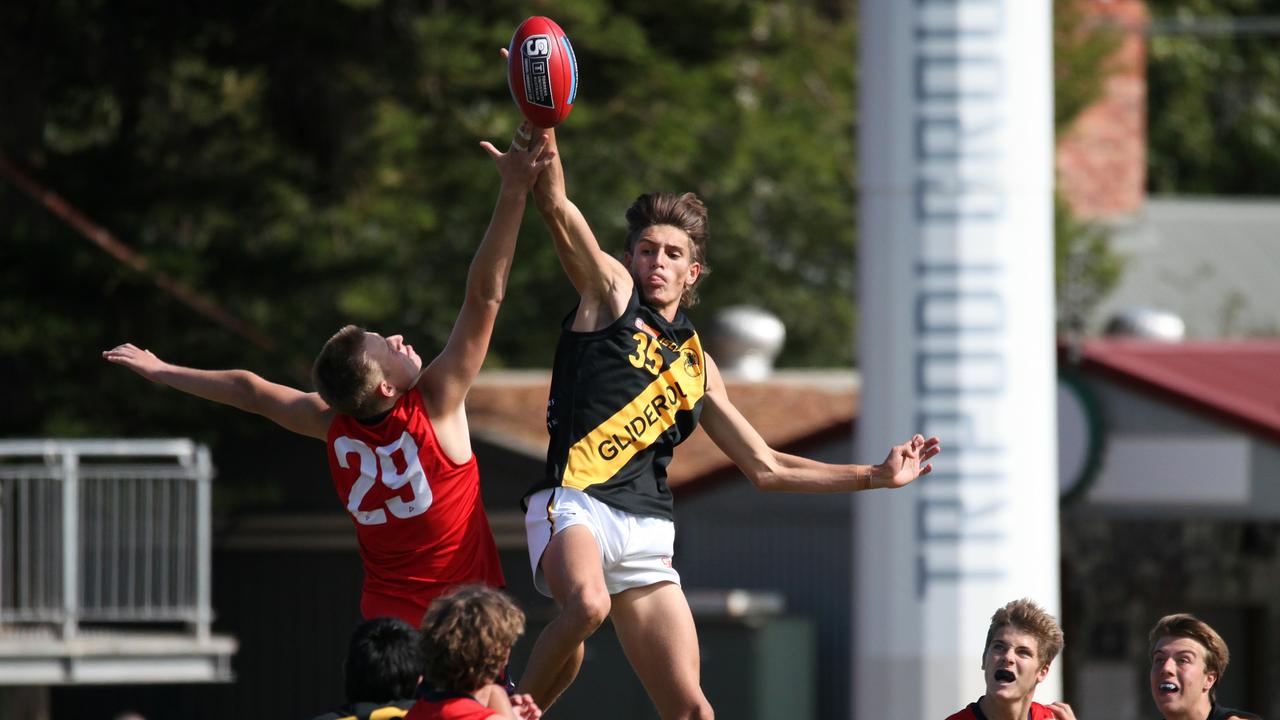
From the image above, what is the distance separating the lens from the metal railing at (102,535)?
16.0 metres

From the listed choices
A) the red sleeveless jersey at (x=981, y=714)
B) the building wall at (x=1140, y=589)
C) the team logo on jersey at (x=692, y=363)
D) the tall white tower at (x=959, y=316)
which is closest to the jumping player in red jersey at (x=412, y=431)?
the team logo on jersey at (x=692, y=363)

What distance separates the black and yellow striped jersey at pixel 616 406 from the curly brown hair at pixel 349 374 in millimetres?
527

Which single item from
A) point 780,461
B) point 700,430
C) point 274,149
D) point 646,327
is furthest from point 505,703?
point 700,430

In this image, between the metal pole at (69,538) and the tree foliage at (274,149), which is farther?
the tree foliage at (274,149)

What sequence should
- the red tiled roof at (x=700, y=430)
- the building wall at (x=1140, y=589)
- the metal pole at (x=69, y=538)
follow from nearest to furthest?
the metal pole at (x=69, y=538), the red tiled roof at (x=700, y=430), the building wall at (x=1140, y=589)

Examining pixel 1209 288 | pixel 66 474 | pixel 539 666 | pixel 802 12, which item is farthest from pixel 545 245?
pixel 539 666

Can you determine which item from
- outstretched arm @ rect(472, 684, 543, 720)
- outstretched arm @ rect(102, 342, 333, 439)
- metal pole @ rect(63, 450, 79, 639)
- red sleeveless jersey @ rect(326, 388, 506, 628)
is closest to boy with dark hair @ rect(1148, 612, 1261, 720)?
outstretched arm @ rect(472, 684, 543, 720)

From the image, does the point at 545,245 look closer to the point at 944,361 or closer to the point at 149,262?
the point at 149,262

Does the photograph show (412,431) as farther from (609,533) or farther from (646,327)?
(646,327)

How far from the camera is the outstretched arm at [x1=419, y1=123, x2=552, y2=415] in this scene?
241 inches

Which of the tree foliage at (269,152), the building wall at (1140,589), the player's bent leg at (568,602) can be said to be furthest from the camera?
the building wall at (1140,589)

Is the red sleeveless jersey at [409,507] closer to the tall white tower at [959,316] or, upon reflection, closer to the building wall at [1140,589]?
the tall white tower at [959,316]

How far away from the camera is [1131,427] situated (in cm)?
1820

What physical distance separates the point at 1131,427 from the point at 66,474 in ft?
27.7
